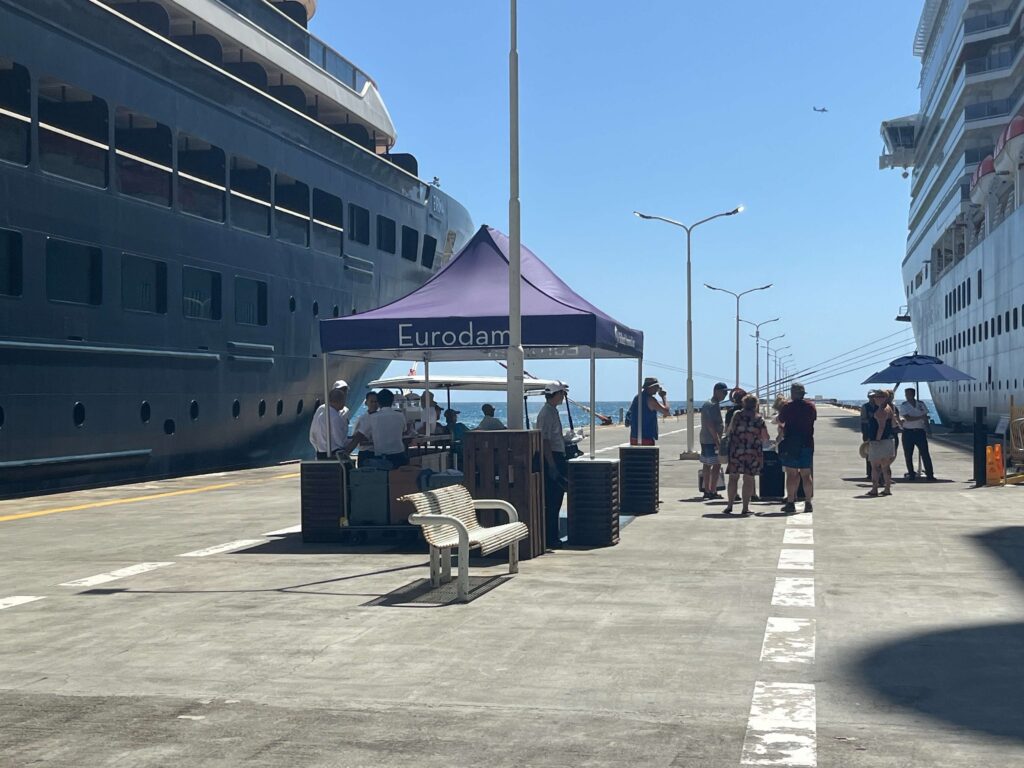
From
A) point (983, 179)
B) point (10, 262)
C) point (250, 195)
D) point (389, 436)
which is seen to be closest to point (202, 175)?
point (250, 195)

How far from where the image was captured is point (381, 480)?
13.1m

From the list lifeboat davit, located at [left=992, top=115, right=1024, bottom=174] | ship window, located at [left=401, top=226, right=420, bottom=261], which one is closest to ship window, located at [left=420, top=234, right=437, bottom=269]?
ship window, located at [left=401, top=226, right=420, bottom=261]

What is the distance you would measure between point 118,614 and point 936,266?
58.8 metres

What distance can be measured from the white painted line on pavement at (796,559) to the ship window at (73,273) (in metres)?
12.8

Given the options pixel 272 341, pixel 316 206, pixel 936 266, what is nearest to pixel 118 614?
pixel 272 341

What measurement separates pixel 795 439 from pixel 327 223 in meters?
17.2

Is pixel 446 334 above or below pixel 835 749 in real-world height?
above

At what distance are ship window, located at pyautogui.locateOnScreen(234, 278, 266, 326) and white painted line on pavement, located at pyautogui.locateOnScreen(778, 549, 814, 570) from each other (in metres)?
16.1

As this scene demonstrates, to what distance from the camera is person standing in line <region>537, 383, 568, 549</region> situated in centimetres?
1281

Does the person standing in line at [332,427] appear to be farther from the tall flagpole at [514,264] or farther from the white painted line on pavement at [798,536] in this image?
the white painted line on pavement at [798,536]

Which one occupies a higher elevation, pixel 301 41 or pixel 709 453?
pixel 301 41

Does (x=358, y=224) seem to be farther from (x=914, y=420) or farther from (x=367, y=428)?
(x=367, y=428)

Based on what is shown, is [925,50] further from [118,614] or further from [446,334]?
[118,614]

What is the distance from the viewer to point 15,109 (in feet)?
63.4
